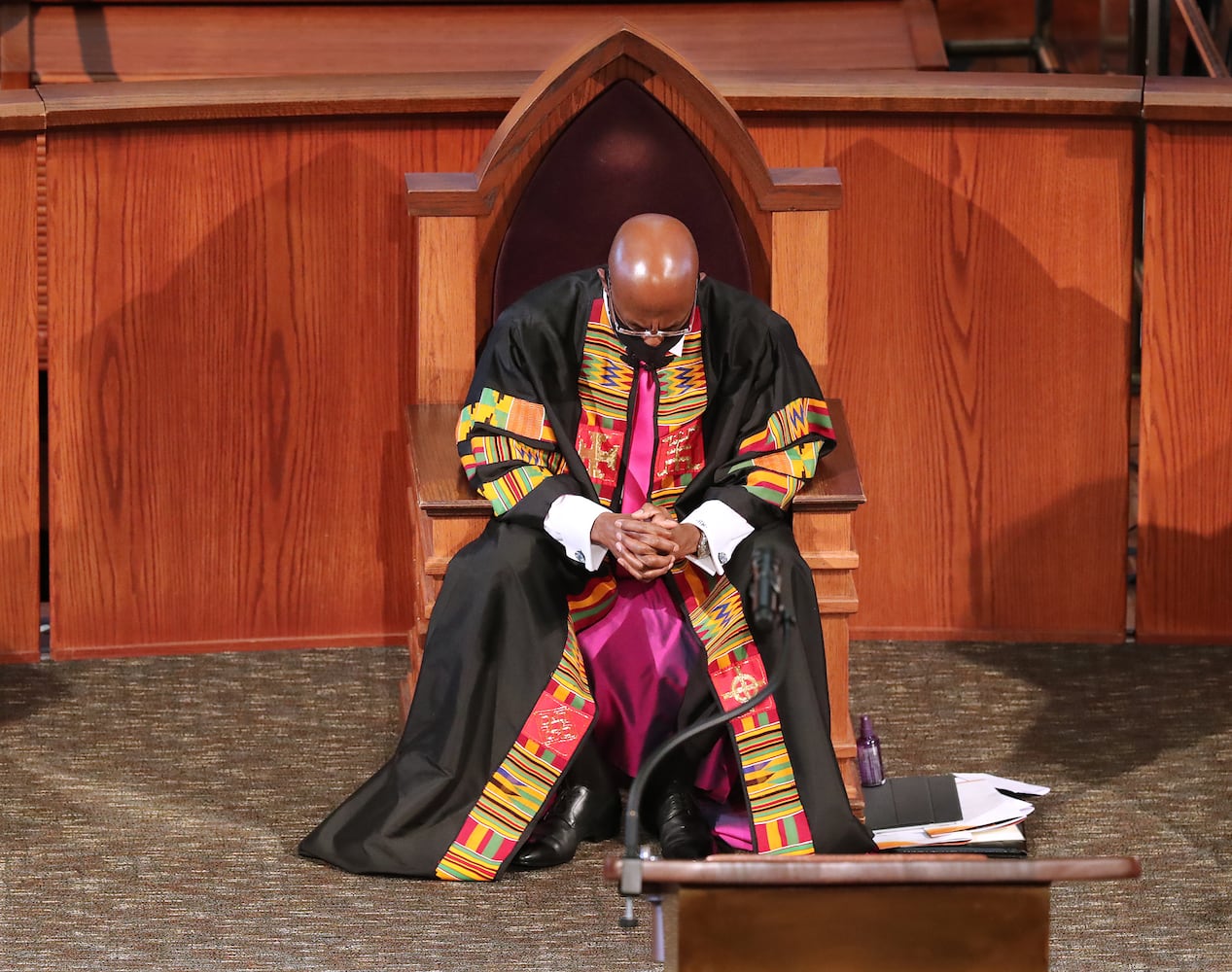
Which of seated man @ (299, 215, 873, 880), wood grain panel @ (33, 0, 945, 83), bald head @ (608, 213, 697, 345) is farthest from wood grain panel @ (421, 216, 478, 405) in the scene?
wood grain panel @ (33, 0, 945, 83)

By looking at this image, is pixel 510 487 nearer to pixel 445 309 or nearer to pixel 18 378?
pixel 445 309

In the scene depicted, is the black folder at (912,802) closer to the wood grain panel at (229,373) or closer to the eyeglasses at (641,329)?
the eyeglasses at (641,329)

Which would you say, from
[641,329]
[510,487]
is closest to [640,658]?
[510,487]

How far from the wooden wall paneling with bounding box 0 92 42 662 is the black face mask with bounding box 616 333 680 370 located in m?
1.46

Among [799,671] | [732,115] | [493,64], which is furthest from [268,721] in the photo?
[493,64]

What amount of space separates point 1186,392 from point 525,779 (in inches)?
76.6

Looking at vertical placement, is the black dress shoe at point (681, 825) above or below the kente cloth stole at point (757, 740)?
below

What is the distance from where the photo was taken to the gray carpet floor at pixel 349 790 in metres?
3.46

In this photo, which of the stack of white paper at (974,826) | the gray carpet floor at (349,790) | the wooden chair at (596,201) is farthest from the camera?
the wooden chair at (596,201)

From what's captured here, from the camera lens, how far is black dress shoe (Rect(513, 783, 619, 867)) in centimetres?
378

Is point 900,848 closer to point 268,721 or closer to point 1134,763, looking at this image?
point 1134,763

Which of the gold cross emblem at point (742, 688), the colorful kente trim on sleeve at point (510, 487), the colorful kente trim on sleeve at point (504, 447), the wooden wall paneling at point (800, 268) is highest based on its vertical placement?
the wooden wall paneling at point (800, 268)

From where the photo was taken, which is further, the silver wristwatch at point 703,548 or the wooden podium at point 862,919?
the silver wristwatch at point 703,548

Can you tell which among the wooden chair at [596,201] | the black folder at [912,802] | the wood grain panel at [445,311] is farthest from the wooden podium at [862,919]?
the wood grain panel at [445,311]
